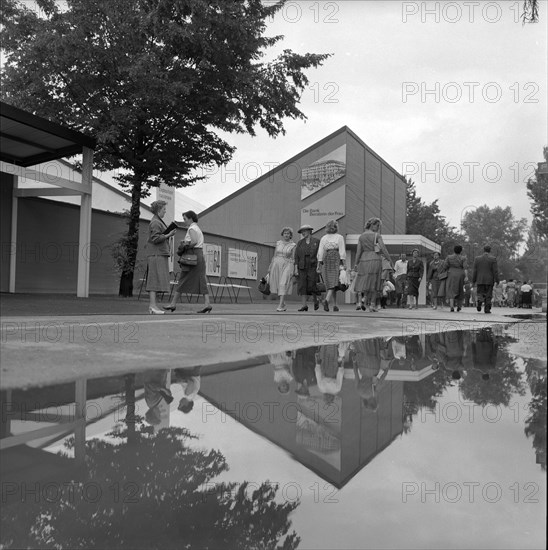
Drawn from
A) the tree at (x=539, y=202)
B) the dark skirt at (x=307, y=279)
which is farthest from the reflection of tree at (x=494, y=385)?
the tree at (x=539, y=202)

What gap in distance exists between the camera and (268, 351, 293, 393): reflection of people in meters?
3.68

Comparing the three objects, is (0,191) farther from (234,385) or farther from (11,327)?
(234,385)

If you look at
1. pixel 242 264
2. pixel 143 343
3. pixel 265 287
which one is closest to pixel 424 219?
pixel 242 264

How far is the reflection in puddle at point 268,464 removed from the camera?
1.74m

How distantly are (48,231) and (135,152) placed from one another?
3394 millimetres

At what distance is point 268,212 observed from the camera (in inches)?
1362

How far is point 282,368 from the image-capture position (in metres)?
4.34

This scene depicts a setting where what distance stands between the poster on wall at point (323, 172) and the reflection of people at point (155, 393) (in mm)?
29907

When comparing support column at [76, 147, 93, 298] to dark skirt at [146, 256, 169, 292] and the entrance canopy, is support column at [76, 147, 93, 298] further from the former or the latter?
dark skirt at [146, 256, 169, 292]

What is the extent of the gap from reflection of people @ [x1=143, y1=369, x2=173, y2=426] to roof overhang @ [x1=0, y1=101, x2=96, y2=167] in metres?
10.1

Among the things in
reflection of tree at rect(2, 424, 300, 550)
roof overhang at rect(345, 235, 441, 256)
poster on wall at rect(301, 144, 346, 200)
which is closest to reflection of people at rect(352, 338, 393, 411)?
reflection of tree at rect(2, 424, 300, 550)

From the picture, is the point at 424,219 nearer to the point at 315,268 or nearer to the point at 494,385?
the point at 315,268

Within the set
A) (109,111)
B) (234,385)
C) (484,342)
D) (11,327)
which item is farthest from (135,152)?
(234,385)

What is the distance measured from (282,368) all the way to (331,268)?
8.91 metres
